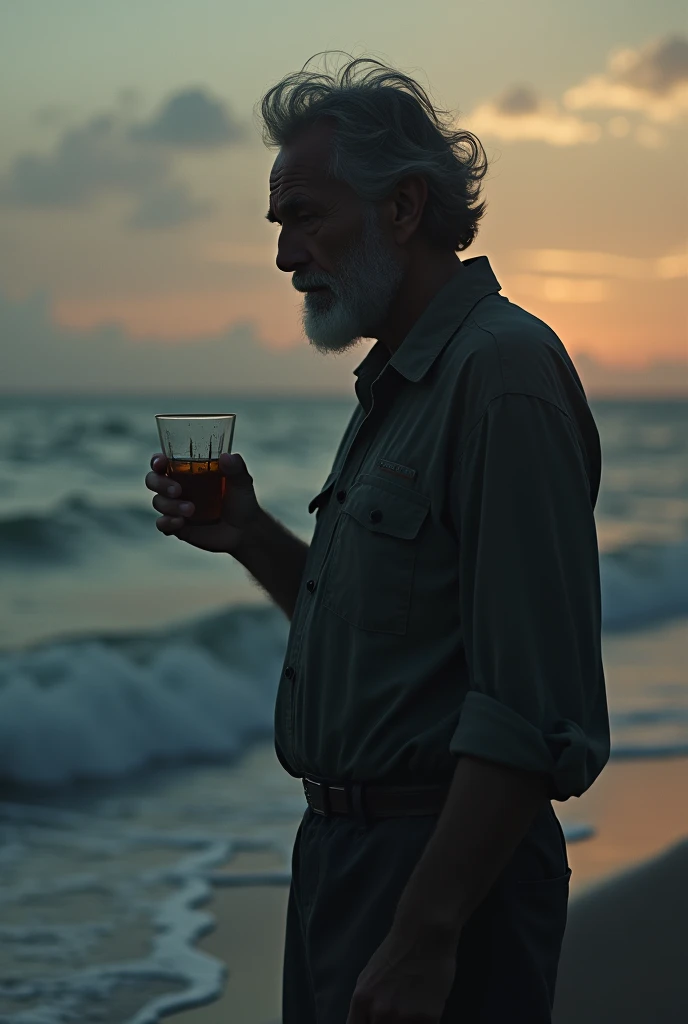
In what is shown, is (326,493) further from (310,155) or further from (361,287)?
(310,155)

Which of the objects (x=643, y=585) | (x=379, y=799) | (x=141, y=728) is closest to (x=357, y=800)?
(x=379, y=799)

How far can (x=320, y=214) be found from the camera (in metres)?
2.35

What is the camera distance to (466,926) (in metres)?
2.03

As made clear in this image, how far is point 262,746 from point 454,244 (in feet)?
22.5

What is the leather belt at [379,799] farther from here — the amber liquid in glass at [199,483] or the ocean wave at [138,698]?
the ocean wave at [138,698]

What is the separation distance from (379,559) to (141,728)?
7.58 m

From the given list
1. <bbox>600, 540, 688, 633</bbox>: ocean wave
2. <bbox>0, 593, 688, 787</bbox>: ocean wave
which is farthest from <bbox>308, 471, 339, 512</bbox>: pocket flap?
<bbox>600, 540, 688, 633</bbox>: ocean wave

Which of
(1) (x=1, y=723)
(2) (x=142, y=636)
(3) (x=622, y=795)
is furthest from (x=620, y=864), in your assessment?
(2) (x=142, y=636)

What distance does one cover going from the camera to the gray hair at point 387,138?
2.31 metres

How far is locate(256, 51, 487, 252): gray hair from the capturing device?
2.31 m

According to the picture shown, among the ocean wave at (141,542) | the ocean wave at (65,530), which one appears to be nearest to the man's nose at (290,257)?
the ocean wave at (141,542)

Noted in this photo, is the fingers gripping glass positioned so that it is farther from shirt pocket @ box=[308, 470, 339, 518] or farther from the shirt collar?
the shirt collar

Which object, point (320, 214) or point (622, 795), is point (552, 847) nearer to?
point (320, 214)

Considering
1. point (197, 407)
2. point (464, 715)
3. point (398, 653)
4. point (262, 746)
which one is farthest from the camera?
point (197, 407)
